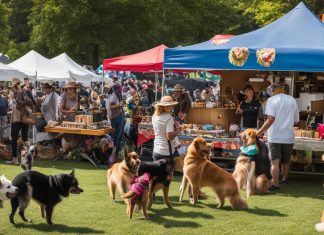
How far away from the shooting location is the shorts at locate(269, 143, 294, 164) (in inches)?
355

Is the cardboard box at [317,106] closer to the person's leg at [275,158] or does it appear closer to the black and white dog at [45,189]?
the person's leg at [275,158]

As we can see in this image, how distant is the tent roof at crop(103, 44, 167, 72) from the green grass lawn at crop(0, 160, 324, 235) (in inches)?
294

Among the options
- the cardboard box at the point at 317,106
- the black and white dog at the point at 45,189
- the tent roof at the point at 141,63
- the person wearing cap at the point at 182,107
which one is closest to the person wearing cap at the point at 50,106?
the person wearing cap at the point at 182,107

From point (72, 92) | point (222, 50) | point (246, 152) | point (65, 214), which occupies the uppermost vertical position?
point (222, 50)

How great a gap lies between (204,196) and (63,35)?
30.6 meters

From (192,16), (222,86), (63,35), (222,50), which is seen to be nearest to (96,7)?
(63,35)

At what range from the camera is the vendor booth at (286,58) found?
9406 mm

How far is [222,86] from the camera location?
1342cm

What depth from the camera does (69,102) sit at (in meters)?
11.7

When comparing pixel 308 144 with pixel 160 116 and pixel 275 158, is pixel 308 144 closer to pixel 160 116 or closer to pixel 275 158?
pixel 275 158

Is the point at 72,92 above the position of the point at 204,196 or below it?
above

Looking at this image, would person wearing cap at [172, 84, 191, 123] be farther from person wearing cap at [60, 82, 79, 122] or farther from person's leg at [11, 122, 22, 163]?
person's leg at [11, 122, 22, 163]

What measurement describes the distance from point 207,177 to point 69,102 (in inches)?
198

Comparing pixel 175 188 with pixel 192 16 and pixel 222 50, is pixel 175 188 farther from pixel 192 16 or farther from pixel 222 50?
pixel 192 16
